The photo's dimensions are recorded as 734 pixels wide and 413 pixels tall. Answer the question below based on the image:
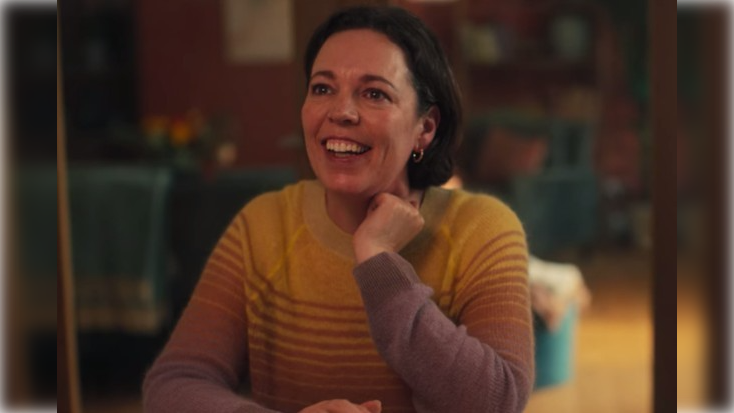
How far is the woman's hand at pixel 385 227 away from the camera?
3.08 ft

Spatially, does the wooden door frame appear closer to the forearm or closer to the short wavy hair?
the forearm

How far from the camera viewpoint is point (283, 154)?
412cm

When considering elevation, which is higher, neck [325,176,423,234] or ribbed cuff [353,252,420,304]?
neck [325,176,423,234]

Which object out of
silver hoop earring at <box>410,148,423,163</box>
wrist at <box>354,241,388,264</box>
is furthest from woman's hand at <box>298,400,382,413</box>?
silver hoop earring at <box>410,148,423,163</box>

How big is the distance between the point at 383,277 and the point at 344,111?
0.47 ft

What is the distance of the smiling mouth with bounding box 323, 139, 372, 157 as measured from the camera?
92cm

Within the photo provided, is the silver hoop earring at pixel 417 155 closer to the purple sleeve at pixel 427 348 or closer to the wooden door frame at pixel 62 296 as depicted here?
the purple sleeve at pixel 427 348

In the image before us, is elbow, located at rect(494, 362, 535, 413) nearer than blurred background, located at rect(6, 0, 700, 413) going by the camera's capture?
Yes

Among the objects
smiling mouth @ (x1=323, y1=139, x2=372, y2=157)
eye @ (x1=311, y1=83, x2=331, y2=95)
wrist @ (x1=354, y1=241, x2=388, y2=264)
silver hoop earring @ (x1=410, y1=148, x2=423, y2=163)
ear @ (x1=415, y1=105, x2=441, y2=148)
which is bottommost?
wrist @ (x1=354, y1=241, x2=388, y2=264)

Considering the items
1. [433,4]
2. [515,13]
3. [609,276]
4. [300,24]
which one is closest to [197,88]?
[433,4]

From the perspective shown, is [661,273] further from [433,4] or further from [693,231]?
[433,4]

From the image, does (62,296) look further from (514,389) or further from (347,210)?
(514,389)

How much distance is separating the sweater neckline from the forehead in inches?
5.5

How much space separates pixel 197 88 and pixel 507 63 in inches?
67.5
